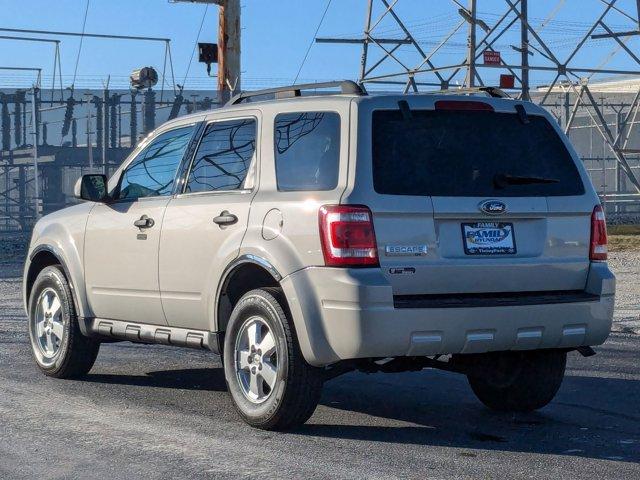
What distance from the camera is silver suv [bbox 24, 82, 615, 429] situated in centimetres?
648

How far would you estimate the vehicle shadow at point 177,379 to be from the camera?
28.6ft

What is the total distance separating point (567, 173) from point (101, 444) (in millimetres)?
2939

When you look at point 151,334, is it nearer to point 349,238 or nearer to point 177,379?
point 177,379

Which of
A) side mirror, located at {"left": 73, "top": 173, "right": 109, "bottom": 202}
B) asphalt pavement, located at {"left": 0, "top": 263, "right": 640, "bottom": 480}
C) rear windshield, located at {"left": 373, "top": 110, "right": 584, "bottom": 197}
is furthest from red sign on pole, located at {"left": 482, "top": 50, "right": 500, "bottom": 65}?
rear windshield, located at {"left": 373, "top": 110, "right": 584, "bottom": 197}

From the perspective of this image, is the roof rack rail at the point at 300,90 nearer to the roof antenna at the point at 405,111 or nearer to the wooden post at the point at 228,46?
the roof antenna at the point at 405,111

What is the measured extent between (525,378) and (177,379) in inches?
104

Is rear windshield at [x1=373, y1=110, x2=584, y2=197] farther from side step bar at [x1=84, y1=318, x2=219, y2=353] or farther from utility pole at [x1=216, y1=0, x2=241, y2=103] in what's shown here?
utility pole at [x1=216, y1=0, x2=241, y2=103]

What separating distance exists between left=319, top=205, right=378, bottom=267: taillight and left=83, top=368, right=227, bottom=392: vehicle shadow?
2363 millimetres

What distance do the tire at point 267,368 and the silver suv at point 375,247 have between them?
11mm

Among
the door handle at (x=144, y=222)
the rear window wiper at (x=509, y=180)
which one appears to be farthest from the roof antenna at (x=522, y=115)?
the door handle at (x=144, y=222)

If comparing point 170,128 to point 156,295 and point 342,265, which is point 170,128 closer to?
point 156,295

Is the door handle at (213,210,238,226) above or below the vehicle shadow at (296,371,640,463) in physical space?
above

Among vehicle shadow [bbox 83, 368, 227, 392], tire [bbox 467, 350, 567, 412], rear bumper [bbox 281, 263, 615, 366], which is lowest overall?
vehicle shadow [bbox 83, 368, 227, 392]

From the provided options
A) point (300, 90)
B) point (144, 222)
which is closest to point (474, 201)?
point (300, 90)
